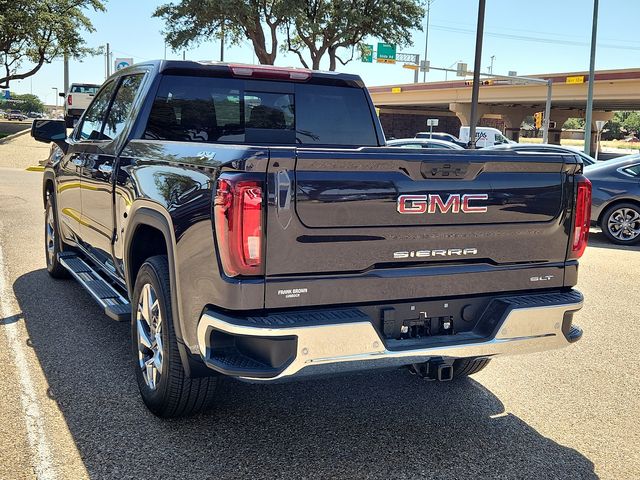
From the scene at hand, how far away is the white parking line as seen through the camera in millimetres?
3541

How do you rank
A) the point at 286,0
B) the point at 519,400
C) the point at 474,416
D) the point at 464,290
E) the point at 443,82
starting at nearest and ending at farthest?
1. the point at 464,290
2. the point at 474,416
3. the point at 519,400
4. the point at 286,0
5. the point at 443,82

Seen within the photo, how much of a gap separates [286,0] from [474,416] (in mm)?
30089

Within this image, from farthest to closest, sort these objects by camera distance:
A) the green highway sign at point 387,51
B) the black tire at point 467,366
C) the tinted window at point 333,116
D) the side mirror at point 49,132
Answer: the green highway sign at point 387,51 → the side mirror at point 49,132 → the tinted window at point 333,116 → the black tire at point 467,366

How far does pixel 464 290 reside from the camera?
372 cm

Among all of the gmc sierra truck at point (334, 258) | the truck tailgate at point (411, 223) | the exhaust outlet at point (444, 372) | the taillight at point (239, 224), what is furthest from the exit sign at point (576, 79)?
the taillight at point (239, 224)

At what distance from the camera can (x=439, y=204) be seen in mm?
3551

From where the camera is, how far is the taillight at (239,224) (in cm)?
316

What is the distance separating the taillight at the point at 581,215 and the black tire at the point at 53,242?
4900 mm

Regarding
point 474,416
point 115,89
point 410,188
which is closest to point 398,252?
point 410,188

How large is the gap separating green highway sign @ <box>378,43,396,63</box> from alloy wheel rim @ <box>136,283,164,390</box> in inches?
1310

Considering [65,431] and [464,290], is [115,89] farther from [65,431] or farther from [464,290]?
[464,290]

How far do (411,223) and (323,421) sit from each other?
4.53 ft

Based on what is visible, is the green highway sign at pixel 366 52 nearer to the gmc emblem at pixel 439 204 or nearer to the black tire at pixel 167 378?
the black tire at pixel 167 378

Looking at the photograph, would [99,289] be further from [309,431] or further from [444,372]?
[444,372]
